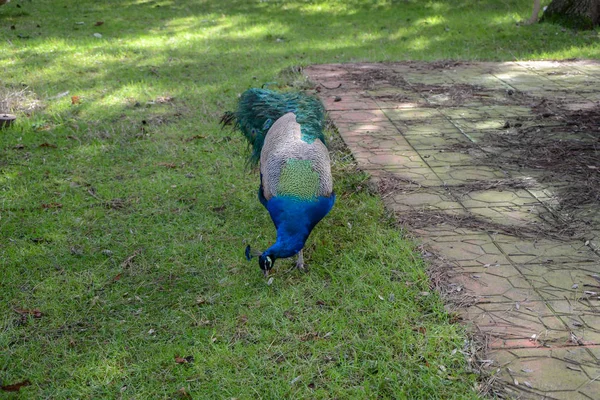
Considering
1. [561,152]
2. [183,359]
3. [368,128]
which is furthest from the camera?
[368,128]

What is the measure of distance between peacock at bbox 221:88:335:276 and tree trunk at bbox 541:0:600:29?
24.4 feet

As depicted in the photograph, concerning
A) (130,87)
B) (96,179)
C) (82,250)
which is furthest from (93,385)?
(130,87)

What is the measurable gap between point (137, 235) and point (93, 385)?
1556 mm

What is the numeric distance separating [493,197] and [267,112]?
1898 millimetres

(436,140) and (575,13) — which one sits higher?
(575,13)

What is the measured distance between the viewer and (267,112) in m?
4.79

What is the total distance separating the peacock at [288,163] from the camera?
3.70 metres

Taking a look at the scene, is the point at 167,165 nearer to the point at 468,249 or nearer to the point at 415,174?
the point at 415,174

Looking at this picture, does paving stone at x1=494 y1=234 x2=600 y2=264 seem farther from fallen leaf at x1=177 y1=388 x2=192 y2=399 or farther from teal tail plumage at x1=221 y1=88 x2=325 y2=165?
fallen leaf at x1=177 y1=388 x2=192 y2=399

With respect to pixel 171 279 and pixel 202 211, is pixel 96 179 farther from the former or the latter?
pixel 171 279

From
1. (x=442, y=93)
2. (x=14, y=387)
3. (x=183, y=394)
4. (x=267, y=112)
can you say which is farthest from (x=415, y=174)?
(x=14, y=387)

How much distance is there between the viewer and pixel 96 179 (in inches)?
214

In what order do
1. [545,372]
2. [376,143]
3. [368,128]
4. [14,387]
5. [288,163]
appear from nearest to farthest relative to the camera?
[545,372], [14,387], [288,163], [376,143], [368,128]

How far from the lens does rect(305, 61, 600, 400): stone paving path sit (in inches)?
126
